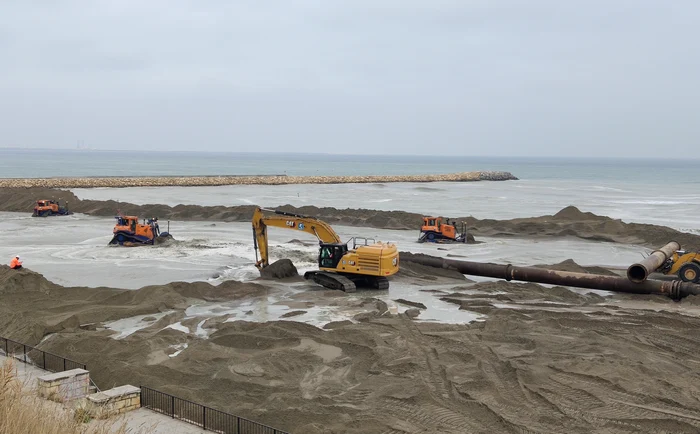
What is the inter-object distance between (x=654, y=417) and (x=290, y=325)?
1096cm

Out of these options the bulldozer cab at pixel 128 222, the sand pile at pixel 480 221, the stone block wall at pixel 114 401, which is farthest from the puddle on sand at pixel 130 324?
the sand pile at pixel 480 221

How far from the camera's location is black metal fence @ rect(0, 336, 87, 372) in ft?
52.5

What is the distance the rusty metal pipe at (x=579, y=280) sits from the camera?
25531 mm

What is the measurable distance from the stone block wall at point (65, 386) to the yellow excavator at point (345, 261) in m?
13.6

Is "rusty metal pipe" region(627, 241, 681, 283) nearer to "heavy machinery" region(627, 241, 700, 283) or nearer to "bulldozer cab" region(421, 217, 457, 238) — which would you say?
"heavy machinery" region(627, 241, 700, 283)

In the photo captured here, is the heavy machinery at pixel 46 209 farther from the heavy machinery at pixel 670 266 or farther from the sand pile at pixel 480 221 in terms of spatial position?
the heavy machinery at pixel 670 266

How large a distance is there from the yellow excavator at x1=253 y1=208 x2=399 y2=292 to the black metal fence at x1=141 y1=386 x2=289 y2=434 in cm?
1290

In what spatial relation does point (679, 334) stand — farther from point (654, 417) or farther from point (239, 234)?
point (239, 234)

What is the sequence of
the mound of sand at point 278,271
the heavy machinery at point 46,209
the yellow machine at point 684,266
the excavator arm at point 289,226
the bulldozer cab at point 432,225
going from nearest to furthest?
1. the yellow machine at point 684,266
2. the excavator arm at point 289,226
3. the mound of sand at point 278,271
4. the bulldozer cab at point 432,225
5. the heavy machinery at point 46,209

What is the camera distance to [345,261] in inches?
1059

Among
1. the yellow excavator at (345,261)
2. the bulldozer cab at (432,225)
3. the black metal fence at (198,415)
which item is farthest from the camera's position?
the bulldozer cab at (432,225)

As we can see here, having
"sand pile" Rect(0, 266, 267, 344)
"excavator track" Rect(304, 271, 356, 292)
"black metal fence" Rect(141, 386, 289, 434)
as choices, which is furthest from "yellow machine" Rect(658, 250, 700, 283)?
"black metal fence" Rect(141, 386, 289, 434)

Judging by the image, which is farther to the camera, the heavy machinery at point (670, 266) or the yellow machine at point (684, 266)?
the yellow machine at point (684, 266)

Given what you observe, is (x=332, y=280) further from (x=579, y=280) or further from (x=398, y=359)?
(x=579, y=280)
